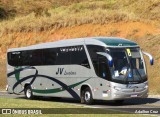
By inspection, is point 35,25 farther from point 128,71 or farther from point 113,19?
point 128,71

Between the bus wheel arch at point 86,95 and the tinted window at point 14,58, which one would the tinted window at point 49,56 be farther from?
the tinted window at point 14,58

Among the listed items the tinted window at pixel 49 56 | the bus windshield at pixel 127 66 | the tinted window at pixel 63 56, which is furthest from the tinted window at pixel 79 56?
the tinted window at pixel 49 56

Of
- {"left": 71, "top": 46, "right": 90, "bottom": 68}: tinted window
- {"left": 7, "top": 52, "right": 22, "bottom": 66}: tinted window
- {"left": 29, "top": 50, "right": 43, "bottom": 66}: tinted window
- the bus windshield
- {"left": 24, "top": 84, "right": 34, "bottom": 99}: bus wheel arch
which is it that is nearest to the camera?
the bus windshield

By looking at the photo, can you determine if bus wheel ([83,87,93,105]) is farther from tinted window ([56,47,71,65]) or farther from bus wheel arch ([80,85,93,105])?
tinted window ([56,47,71,65])

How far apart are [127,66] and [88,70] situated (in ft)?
7.47

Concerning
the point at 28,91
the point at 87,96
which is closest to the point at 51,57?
the point at 28,91

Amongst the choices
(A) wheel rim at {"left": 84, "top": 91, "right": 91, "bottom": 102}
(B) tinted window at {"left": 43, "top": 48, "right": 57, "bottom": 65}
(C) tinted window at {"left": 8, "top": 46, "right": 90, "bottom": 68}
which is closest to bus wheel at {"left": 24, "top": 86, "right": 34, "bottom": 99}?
(C) tinted window at {"left": 8, "top": 46, "right": 90, "bottom": 68}

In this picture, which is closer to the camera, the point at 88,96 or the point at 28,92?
the point at 88,96

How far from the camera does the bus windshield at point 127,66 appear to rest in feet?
71.8

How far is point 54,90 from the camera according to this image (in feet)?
86.6

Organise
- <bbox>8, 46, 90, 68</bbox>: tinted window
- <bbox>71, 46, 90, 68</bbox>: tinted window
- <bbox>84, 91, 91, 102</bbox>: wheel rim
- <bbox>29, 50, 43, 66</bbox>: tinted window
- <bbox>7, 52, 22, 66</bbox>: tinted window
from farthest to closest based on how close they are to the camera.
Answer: <bbox>7, 52, 22, 66</bbox>: tinted window, <bbox>29, 50, 43, 66</bbox>: tinted window, <bbox>8, 46, 90, 68</bbox>: tinted window, <bbox>71, 46, 90, 68</bbox>: tinted window, <bbox>84, 91, 91, 102</bbox>: wheel rim

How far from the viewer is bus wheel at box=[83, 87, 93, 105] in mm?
23125

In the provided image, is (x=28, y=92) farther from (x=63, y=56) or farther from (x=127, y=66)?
(x=127, y=66)

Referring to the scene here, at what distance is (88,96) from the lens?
23359 mm
